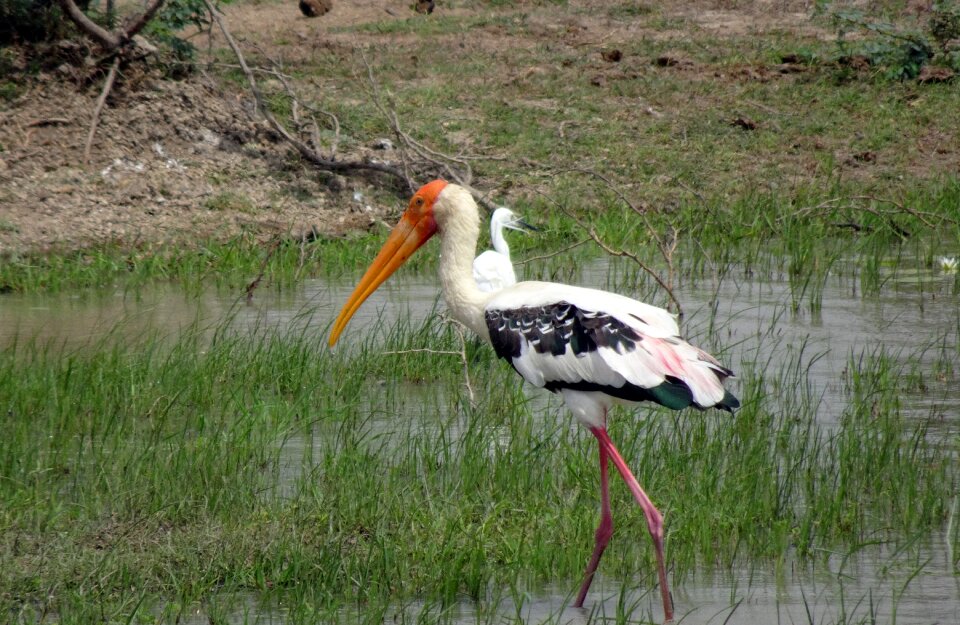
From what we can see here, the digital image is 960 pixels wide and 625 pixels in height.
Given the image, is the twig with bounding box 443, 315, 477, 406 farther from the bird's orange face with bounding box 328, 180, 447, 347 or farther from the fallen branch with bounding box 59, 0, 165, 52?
the fallen branch with bounding box 59, 0, 165, 52

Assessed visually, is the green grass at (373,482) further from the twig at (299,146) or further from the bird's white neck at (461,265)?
the twig at (299,146)

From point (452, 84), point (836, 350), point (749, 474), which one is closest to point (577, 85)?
point (452, 84)

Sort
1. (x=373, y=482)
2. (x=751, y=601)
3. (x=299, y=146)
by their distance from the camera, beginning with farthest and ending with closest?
1. (x=299, y=146)
2. (x=373, y=482)
3. (x=751, y=601)

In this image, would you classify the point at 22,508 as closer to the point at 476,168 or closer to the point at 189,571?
the point at 189,571

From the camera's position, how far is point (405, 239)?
5.25 metres

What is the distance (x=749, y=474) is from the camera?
4.79 meters

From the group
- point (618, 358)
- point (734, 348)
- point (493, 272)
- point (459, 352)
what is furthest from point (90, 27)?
point (618, 358)

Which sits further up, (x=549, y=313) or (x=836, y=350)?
(x=549, y=313)

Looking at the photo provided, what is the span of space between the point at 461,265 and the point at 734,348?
2.76 meters

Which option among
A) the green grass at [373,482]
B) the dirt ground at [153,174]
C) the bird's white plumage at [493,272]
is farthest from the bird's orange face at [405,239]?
the dirt ground at [153,174]

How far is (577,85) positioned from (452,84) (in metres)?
1.19

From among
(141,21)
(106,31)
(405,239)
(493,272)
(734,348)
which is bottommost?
(734,348)

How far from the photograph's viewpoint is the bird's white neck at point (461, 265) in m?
4.78

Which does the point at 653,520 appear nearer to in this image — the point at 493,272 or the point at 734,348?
the point at 493,272
